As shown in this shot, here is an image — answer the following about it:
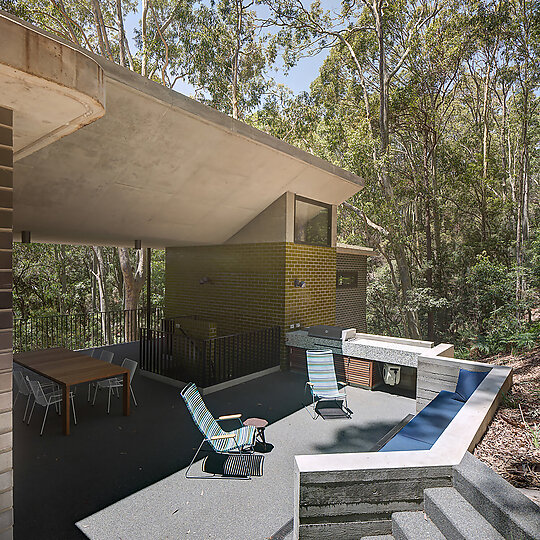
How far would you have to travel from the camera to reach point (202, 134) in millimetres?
5832

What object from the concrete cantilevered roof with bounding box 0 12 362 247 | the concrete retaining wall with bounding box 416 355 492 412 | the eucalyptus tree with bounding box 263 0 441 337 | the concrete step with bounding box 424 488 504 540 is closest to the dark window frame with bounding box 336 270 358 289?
the eucalyptus tree with bounding box 263 0 441 337

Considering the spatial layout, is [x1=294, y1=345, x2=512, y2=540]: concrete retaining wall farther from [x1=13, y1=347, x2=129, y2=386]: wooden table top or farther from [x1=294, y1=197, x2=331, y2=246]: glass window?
[x1=294, y1=197, x2=331, y2=246]: glass window

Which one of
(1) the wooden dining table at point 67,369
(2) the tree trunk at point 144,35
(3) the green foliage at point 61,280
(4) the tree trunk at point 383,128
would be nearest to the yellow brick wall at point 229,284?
(1) the wooden dining table at point 67,369

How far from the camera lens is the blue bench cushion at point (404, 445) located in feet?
12.9

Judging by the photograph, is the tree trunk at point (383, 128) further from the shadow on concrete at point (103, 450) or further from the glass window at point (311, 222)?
the shadow on concrete at point (103, 450)

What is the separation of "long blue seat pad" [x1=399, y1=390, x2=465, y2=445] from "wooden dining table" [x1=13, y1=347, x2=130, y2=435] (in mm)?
4410

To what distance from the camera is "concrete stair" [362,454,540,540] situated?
2.20 meters

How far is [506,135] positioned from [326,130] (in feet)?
37.4

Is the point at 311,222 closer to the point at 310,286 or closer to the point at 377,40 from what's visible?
the point at 310,286

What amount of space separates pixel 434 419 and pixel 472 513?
2411mm

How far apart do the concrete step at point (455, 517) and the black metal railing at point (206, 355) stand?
537cm

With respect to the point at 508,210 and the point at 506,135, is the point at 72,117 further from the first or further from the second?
the point at 506,135

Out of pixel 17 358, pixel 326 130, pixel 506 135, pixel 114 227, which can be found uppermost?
pixel 506 135

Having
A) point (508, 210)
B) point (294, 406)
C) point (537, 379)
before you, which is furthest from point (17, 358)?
point (508, 210)
